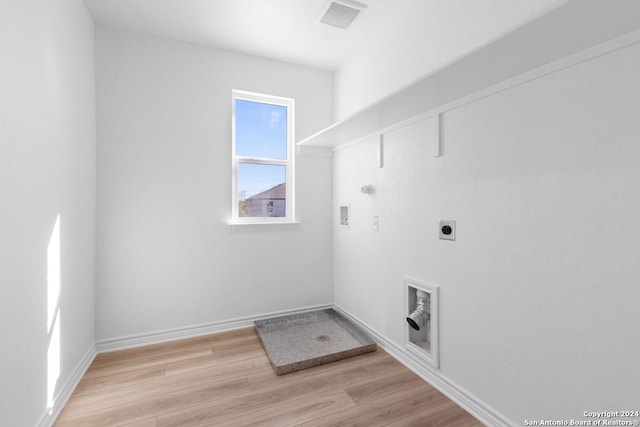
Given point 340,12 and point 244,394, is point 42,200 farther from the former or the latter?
point 340,12

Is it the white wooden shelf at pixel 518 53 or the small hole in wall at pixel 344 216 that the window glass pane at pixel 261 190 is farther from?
the white wooden shelf at pixel 518 53

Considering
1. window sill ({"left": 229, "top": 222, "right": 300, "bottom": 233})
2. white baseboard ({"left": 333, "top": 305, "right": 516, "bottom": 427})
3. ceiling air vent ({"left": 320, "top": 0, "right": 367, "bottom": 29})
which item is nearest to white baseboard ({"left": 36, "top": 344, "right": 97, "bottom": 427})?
window sill ({"left": 229, "top": 222, "right": 300, "bottom": 233})

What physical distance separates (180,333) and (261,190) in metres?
1.50

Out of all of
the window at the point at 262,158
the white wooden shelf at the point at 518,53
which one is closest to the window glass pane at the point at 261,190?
the window at the point at 262,158

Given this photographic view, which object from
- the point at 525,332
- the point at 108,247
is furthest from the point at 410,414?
the point at 108,247

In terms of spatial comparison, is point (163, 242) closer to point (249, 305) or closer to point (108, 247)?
point (108, 247)

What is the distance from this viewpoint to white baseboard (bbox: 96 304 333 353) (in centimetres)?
236

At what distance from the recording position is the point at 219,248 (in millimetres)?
2674

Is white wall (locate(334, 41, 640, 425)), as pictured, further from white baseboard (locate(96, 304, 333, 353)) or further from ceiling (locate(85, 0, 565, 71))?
white baseboard (locate(96, 304, 333, 353))

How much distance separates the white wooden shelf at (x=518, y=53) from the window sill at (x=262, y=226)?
136 centimetres

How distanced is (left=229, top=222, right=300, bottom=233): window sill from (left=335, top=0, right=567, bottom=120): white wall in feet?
4.21

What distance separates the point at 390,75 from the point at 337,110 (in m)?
0.87

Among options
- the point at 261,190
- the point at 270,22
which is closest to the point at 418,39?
the point at 270,22

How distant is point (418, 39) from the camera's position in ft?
6.59
